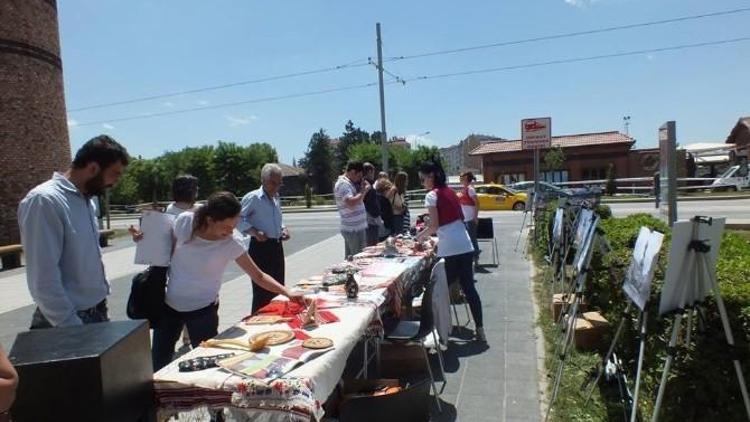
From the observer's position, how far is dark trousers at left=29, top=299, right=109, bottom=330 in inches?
105

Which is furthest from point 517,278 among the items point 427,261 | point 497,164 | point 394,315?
point 497,164

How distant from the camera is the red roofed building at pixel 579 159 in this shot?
38781mm

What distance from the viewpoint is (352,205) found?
22.7ft

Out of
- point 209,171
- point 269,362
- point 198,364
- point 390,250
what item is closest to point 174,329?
point 198,364

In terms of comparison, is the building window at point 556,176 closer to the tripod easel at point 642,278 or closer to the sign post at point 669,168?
the sign post at point 669,168

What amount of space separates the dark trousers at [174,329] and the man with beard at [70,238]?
54 centimetres

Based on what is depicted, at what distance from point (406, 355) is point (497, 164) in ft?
126

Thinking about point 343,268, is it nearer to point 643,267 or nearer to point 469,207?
point 643,267

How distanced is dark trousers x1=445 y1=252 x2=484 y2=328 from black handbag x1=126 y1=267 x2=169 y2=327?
2.84m

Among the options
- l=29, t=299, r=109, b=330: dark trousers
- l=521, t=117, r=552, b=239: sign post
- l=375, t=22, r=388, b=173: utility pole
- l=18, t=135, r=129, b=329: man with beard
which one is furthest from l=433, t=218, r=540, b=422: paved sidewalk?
l=375, t=22, r=388, b=173: utility pole

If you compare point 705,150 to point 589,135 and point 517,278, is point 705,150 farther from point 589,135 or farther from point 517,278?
point 517,278

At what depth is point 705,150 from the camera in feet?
121

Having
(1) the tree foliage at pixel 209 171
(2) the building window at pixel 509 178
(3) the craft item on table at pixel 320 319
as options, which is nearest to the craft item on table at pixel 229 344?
(3) the craft item on table at pixel 320 319

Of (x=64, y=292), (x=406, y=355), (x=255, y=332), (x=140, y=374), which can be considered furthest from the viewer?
(x=406, y=355)
